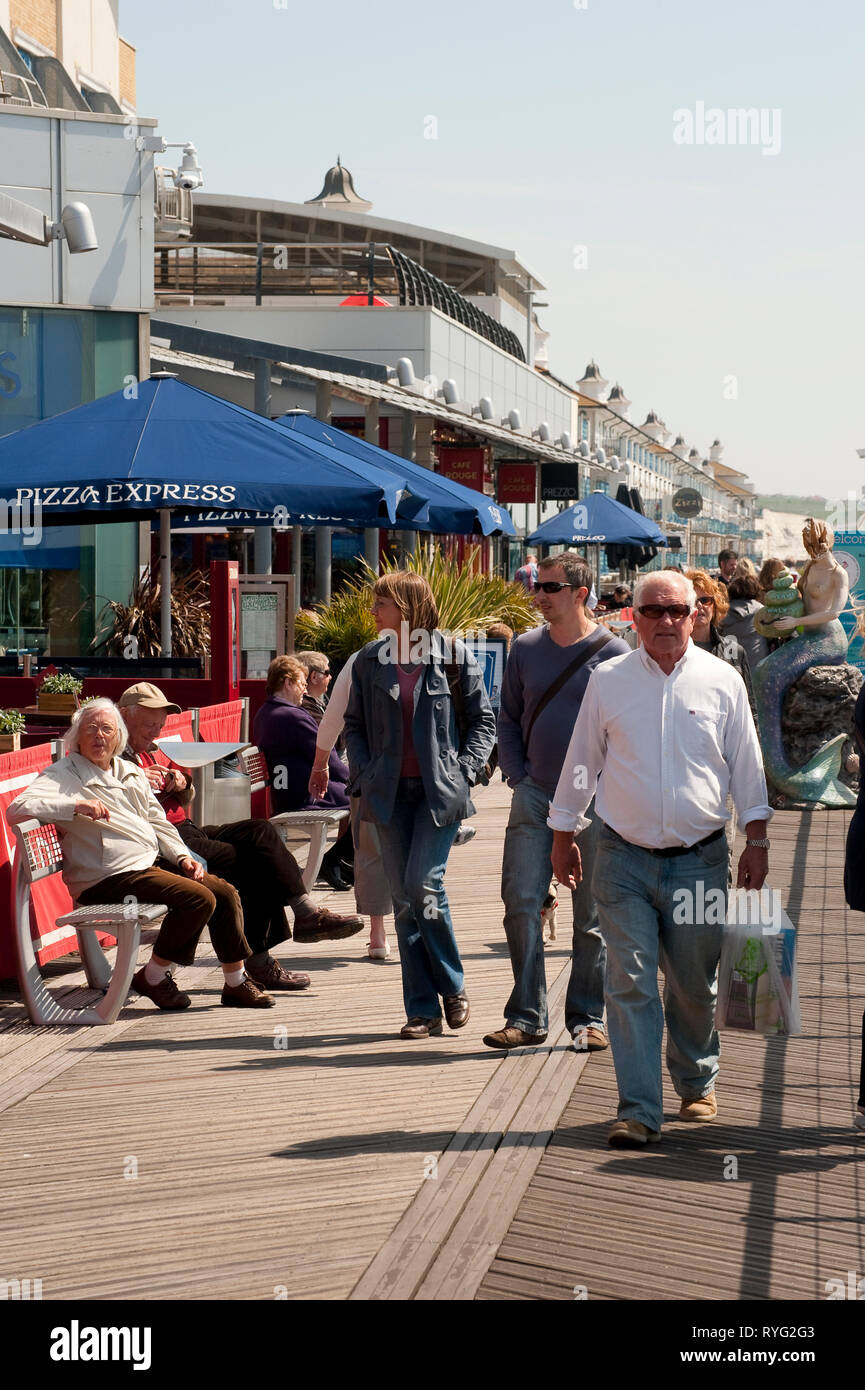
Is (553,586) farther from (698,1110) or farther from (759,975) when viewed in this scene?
(698,1110)

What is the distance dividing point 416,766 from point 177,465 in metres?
4.17

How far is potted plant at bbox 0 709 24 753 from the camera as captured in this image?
8523 millimetres

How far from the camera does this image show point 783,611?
15.2 m

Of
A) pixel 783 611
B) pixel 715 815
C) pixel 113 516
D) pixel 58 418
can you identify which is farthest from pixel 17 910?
pixel 783 611

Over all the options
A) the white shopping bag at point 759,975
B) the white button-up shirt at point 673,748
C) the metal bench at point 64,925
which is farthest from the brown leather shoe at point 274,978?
the white shopping bag at point 759,975

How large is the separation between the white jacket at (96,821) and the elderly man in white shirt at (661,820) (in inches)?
92.6

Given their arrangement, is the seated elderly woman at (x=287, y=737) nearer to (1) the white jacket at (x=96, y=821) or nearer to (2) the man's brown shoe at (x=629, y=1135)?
(1) the white jacket at (x=96, y=821)

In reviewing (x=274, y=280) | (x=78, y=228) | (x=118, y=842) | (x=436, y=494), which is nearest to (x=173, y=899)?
(x=118, y=842)

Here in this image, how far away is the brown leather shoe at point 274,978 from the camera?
7797 mm

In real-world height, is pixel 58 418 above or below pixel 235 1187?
above

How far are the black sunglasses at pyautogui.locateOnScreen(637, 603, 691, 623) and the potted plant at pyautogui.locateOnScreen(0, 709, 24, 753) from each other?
13.1ft

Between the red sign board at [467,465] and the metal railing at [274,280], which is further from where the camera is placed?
the metal railing at [274,280]

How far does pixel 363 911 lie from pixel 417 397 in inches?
778
